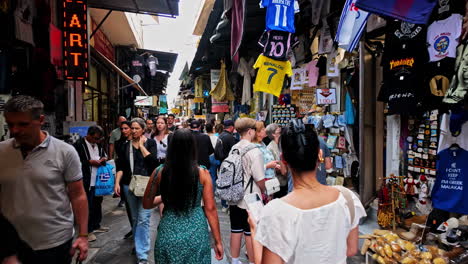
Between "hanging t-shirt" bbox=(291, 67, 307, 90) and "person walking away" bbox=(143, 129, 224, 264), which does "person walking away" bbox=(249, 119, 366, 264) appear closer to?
"person walking away" bbox=(143, 129, 224, 264)

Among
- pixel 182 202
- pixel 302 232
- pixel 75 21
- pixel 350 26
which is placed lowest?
pixel 182 202

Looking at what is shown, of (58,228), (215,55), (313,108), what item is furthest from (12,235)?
(215,55)

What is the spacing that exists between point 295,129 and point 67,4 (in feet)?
21.6

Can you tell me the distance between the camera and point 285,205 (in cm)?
158

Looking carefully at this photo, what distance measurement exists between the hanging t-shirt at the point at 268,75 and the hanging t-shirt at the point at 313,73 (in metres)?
0.70

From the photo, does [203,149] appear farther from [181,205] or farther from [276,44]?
[181,205]

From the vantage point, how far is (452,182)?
4.18 m

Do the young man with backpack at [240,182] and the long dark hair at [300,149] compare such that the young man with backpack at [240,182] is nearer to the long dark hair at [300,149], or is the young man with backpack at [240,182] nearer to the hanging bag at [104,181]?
the long dark hair at [300,149]

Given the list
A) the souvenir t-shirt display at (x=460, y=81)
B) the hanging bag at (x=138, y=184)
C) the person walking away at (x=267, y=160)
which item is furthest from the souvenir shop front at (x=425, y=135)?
the hanging bag at (x=138, y=184)

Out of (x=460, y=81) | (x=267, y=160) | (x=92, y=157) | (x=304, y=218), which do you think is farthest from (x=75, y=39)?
(x=460, y=81)

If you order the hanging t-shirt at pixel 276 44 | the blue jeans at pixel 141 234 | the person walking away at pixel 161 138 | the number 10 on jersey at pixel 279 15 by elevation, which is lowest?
the blue jeans at pixel 141 234

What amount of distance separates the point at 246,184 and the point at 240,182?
8cm

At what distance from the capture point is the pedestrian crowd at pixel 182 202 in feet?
5.24

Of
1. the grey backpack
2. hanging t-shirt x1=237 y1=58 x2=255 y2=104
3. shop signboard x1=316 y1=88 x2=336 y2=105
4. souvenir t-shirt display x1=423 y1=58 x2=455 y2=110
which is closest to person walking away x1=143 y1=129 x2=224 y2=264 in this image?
the grey backpack
